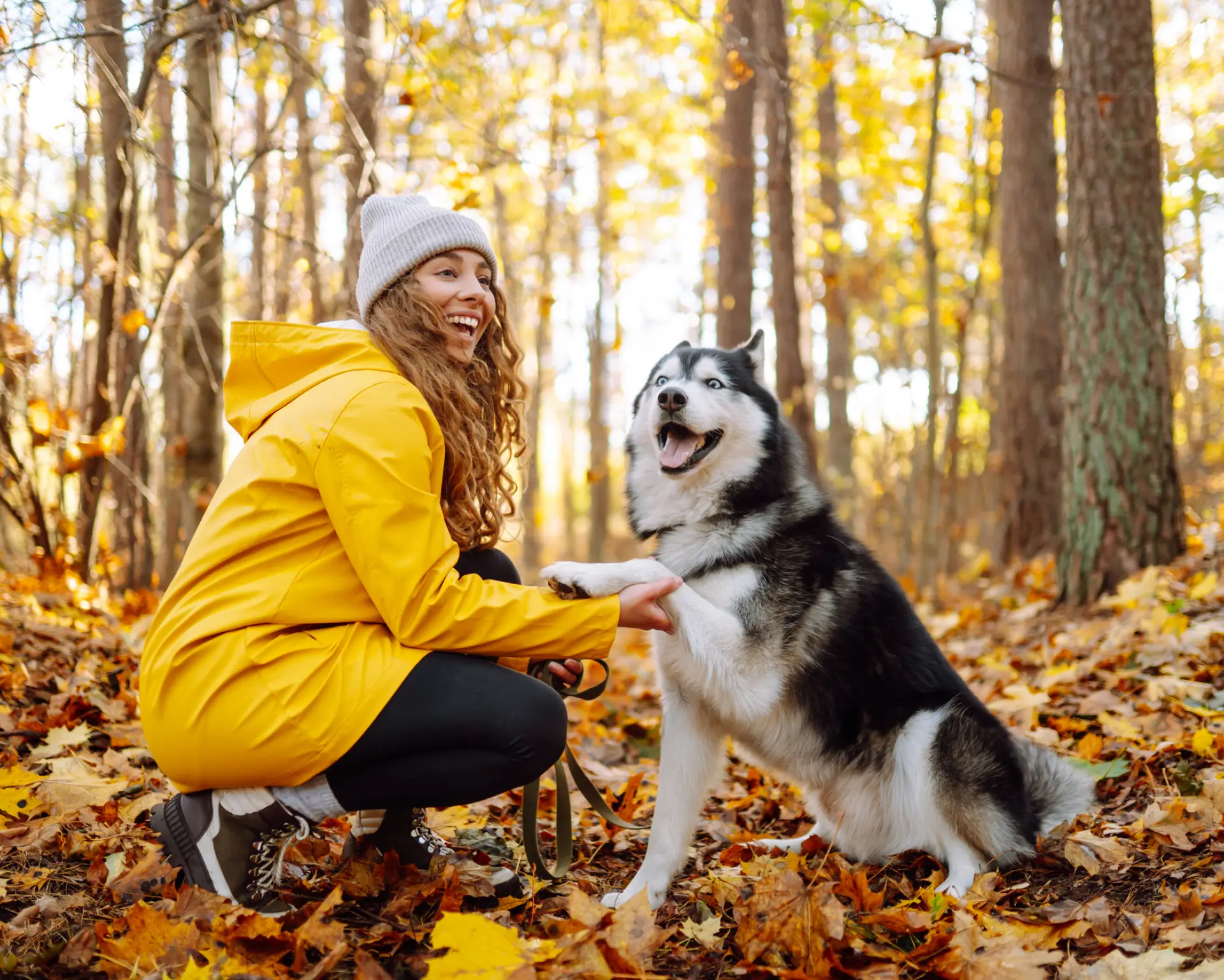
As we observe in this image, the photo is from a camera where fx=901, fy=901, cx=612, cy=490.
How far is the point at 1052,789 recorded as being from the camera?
2787mm

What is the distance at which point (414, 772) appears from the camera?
221 centimetres

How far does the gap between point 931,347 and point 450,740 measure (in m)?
6.43

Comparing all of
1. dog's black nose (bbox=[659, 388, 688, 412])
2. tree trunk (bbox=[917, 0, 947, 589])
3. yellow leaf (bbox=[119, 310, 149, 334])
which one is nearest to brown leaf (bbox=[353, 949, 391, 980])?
dog's black nose (bbox=[659, 388, 688, 412])

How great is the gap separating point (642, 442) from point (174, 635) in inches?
63.9

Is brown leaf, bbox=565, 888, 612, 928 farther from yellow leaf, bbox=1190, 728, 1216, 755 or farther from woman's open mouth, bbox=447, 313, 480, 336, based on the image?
yellow leaf, bbox=1190, 728, 1216, 755

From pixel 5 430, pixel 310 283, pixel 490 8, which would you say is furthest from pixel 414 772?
pixel 310 283

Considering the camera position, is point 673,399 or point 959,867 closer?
point 959,867

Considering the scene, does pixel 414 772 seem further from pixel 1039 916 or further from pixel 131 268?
pixel 131 268

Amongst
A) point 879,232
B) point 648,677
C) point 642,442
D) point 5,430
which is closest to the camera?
point 642,442

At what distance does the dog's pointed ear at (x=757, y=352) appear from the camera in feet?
10.9

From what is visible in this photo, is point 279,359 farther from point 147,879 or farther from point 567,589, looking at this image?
point 147,879

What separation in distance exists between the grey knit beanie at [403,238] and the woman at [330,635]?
226 millimetres

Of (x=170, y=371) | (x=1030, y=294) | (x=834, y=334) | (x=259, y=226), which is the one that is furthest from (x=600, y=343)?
(x=1030, y=294)

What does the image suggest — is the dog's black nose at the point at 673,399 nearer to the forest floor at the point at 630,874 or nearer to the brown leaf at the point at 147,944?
the forest floor at the point at 630,874
